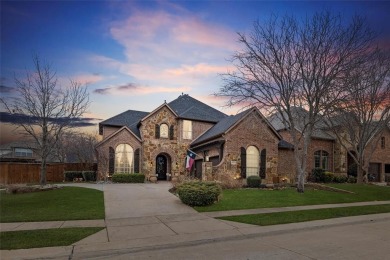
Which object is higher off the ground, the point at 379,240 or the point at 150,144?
the point at 150,144

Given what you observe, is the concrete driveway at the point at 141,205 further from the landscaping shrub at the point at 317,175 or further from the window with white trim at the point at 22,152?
the window with white trim at the point at 22,152

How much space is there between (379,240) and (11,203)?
15.2 metres

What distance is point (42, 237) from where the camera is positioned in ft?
30.6

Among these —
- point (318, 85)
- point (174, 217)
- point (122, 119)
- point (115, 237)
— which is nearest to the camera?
point (115, 237)

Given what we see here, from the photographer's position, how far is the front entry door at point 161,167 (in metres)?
34.3

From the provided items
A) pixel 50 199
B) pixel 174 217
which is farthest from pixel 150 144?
pixel 174 217

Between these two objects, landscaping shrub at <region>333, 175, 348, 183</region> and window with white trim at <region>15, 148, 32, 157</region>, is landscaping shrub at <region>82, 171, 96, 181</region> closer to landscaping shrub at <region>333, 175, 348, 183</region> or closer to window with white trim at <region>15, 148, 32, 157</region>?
landscaping shrub at <region>333, 175, 348, 183</region>

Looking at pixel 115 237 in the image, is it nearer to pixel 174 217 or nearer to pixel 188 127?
pixel 174 217

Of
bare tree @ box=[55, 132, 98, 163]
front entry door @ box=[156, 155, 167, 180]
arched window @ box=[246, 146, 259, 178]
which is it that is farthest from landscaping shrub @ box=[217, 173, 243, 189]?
bare tree @ box=[55, 132, 98, 163]

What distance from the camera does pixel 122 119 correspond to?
35719 mm

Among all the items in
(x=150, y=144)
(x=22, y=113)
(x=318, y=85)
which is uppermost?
(x=318, y=85)

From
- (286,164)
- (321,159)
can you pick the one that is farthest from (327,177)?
(286,164)

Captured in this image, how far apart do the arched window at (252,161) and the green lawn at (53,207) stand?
12948 mm

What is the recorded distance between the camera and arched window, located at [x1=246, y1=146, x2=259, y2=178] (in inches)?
1080
